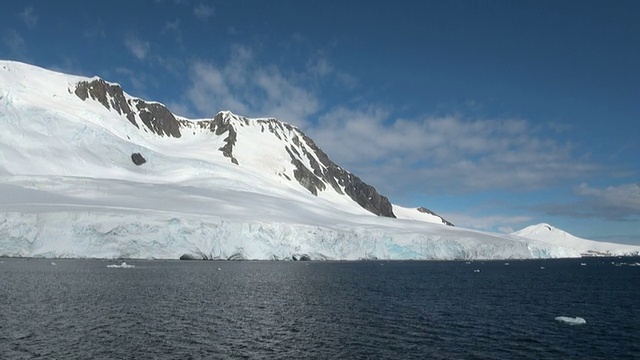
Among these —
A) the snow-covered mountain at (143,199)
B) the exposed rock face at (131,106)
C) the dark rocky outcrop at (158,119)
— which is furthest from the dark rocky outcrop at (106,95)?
the dark rocky outcrop at (158,119)

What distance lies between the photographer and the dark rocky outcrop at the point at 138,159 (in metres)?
135

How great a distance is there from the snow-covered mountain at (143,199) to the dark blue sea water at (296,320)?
69.3 feet

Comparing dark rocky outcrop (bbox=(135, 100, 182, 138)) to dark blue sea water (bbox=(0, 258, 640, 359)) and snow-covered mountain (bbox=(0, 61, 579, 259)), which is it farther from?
dark blue sea water (bbox=(0, 258, 640, 359))

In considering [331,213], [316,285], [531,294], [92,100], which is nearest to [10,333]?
[316,285]

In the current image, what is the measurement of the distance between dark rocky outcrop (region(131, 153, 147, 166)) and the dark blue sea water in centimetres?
8458

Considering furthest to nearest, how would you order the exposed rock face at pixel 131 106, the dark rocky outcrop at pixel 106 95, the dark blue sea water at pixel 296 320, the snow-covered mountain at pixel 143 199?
the exposed rock face at pixel 131 106
the dark rocky outcrop at pixel 106 95
the snow-covered mountain at pixel 143 199
the dark blue sea water at pixel 296 320

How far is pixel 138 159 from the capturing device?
447 ft

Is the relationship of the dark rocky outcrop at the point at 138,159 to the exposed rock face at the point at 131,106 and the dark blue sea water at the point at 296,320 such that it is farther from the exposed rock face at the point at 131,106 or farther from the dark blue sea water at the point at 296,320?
the dark blue sea water at the point at 296,320

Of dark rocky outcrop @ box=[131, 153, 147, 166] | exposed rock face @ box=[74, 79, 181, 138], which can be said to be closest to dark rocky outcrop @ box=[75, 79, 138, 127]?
exposed rock face @ box=[74, 79, 181, 138]

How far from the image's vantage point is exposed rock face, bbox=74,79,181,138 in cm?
16350

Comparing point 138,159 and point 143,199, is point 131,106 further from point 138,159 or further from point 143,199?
point 143,199

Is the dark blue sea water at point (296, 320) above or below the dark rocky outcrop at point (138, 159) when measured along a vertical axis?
below

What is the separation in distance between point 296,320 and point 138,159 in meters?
114

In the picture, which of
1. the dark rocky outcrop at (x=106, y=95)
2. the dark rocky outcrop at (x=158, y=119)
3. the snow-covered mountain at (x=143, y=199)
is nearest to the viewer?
the snow-covered mountain at (x=143, y=199)
